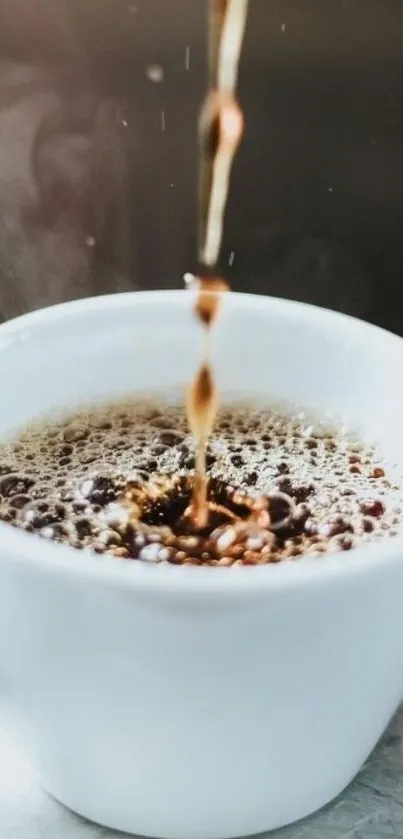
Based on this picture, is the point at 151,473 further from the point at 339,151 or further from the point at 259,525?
the point at 339,151

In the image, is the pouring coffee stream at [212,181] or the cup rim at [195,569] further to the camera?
the pouring coffee stream at [212,181]

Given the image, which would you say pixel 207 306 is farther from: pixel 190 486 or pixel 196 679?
pixel 196 679

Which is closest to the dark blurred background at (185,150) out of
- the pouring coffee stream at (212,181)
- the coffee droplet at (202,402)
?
the pouring coffee stream at (212,181)

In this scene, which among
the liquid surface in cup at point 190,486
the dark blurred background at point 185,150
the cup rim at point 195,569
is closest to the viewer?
the cup rim at point 195,569

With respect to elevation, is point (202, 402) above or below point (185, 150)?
below

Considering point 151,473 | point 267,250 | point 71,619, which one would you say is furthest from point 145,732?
point 267,250

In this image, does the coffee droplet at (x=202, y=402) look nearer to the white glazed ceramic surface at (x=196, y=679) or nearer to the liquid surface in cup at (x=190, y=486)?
the liquid surface in cup at (x=190, y=486)

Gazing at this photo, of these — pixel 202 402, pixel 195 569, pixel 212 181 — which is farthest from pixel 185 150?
pixel 195 569
